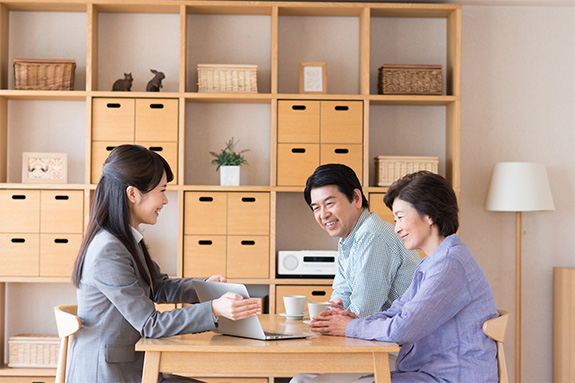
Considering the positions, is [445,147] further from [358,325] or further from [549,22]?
[358,325]

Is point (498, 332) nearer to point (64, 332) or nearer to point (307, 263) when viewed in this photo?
point (64, 332)

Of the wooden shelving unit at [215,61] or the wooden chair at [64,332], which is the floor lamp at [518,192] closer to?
the wooden shelving unit at [215,61]

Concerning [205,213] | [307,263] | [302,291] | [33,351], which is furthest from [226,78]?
[33,351]

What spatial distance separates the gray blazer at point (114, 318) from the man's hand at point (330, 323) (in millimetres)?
320

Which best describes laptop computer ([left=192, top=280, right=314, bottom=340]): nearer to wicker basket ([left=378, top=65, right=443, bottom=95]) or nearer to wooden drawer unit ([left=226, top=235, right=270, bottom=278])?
wooden drawer unit ([left=226, top=235, right=270, bottom=278])

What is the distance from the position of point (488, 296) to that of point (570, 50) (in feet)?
10.1

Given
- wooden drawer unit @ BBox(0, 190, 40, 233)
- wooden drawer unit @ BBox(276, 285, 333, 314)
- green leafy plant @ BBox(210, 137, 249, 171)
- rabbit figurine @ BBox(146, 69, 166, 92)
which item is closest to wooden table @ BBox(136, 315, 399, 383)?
wooden drawer unit @ BBox(276, 285, 333, 314)

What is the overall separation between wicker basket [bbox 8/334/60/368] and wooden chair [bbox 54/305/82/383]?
1927mm

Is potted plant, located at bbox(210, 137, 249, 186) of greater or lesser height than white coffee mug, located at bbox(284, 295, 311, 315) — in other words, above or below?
above

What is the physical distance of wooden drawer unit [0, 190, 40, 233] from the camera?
12.7 feet

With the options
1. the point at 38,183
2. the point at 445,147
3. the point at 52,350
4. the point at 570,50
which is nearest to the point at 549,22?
the point at 570,50

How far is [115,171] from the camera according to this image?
6.73 feet

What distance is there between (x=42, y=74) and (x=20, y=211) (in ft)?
2.83

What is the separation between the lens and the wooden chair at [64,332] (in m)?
1.96
